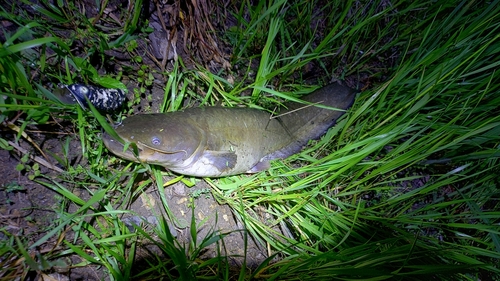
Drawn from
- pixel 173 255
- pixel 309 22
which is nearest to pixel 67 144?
pixel 173 255

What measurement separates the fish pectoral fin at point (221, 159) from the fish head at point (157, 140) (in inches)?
3.9

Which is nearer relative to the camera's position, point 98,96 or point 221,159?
point 98,96

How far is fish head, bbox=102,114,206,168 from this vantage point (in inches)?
73.0

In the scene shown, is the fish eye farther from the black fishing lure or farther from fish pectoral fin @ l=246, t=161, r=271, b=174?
fish pectoral fin @ l=246, t=161, r=271, b=174

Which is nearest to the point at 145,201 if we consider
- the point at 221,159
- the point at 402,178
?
the point at 221,159

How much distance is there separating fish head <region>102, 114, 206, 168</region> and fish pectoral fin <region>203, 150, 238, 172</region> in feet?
0.32

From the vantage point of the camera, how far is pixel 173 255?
5.47 feet

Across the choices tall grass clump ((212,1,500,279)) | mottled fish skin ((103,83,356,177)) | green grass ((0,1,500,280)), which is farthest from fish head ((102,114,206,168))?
tall grass clump ((212,1,500,279))

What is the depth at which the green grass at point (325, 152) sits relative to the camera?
1798mm

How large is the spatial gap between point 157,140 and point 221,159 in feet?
1.84

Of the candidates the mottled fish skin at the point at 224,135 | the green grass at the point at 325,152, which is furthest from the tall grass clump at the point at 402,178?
the mottled fish skin at the point at 224,135

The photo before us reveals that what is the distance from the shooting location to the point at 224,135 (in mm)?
2414

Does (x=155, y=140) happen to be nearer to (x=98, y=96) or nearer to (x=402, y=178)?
(x=98, y=96)

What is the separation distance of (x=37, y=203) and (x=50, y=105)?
63 centimetres
